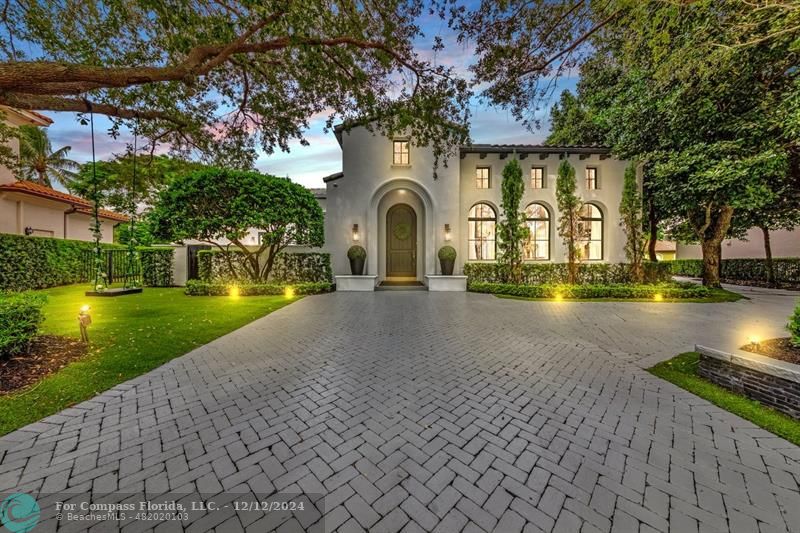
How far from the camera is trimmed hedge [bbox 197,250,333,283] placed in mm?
12477

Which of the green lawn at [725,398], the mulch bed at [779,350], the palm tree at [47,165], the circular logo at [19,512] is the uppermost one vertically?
the palm tree at [47,165]

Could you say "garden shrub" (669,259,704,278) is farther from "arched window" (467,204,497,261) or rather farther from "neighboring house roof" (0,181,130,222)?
"neighboring house roof" (0,181,130,222)

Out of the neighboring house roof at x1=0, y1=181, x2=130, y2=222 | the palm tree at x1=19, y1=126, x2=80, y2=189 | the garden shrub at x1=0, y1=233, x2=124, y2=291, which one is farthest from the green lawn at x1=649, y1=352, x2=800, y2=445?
the palm tree at x1=19, y1=126, x2=80, y2=189

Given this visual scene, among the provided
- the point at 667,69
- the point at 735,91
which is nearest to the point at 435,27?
the point at 667,69

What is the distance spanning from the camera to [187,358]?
175 inches

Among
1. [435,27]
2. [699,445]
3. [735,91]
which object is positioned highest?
[735,91]

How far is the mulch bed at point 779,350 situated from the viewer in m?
3.50

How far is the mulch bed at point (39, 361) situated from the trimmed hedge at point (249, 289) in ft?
19.6

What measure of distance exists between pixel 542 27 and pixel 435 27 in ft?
6.20

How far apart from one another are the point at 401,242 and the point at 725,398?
12.2m

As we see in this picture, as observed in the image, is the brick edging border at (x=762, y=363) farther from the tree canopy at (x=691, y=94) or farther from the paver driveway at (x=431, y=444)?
the tree canopy at (x=691, y=94)

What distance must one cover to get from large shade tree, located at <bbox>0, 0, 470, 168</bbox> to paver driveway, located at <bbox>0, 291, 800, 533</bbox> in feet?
14.3

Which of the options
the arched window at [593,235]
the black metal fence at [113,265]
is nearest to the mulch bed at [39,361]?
the black metal fence at [113,265]

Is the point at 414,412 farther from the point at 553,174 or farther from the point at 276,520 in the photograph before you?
the point at 553,174
